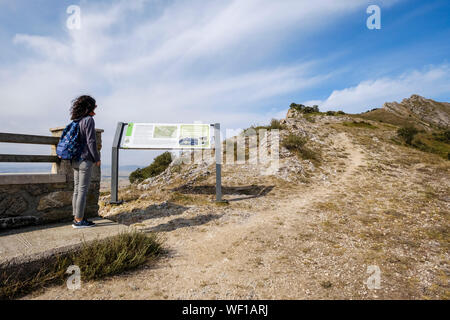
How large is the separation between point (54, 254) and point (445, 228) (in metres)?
7.26

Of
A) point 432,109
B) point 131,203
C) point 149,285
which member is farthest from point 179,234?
point 432,109

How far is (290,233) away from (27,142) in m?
5.26

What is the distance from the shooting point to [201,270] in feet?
10.7

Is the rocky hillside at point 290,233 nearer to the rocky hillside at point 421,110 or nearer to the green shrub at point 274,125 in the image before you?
the green shrub at point 274,125

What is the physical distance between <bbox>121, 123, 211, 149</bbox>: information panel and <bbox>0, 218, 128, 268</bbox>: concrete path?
3.14 m

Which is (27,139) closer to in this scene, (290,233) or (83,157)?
(83,157)

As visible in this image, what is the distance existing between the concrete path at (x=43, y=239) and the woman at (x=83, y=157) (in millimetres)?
310

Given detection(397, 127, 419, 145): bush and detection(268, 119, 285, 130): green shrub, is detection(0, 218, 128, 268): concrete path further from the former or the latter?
detection(397, 127, 419, 145): bush

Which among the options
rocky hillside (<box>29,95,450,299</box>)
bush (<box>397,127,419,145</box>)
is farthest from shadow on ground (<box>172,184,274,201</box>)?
bush (<box>397,127,419,145</box>)

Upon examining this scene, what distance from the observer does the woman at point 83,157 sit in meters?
3.94

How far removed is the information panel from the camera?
23.1 feet

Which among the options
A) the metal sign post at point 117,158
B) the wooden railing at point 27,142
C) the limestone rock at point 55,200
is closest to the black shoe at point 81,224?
the limestone rock at point 55,200

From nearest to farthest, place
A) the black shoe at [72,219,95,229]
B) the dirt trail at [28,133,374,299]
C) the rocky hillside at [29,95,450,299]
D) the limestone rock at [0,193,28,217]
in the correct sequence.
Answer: the dirt trail at [28,133,374,299] → the rocky hillside at [29,95,450,299] → the limestone rock at [0,193,28,217] → the black shoe at [72,219,95,229]
